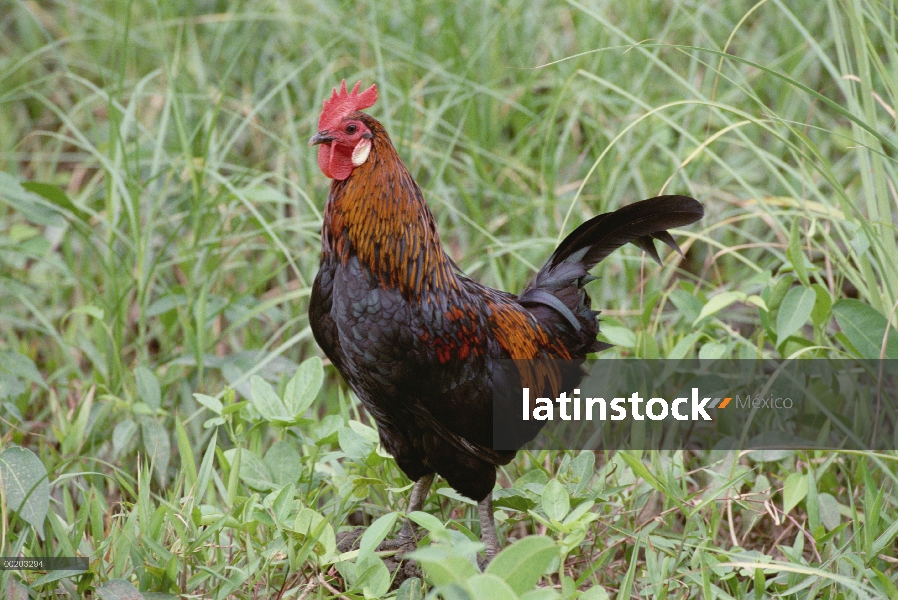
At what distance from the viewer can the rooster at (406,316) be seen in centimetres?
231

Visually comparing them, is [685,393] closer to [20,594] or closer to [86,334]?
[20,594]

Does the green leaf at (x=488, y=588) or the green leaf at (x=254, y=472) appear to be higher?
the green leaf at (x=488, y=588)

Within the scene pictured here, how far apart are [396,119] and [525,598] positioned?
9.83ft

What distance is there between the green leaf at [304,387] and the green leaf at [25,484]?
73 centimetres

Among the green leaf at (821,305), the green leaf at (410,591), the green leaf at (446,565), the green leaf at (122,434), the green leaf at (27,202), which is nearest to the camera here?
the green leaf at (446,565)

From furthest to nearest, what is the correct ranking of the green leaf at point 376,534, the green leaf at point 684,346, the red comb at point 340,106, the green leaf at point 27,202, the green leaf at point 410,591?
the green leaf at point 27,202
the green leaf at point 684,346
the red comb at point 340,106
the green leaf at point 410,591
the green leaf at point 376,534

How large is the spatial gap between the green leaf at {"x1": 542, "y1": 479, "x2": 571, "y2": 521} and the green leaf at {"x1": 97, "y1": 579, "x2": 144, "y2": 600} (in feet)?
3.60

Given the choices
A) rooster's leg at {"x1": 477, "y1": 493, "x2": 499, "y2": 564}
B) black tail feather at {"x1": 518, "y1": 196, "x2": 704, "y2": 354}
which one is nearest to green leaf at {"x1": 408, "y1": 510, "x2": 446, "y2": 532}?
rooster's leg at {"x1": 477, "y1": 493, "x2": 499, "y2": 564}

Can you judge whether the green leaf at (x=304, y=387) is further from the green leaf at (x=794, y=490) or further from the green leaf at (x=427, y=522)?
the green leaf at (x=794, y=490)

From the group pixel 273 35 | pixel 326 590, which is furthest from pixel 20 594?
pixel 273 35

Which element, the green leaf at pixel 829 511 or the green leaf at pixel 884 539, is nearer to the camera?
the green leaf at pixel 884 539

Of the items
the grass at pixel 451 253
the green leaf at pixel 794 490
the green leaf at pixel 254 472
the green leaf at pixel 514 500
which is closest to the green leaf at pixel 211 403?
the grass at pixel 451 253

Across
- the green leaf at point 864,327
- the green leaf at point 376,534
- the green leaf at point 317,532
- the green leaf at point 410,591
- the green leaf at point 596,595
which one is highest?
the green leaf at point 864,327

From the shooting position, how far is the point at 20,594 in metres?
2.22
